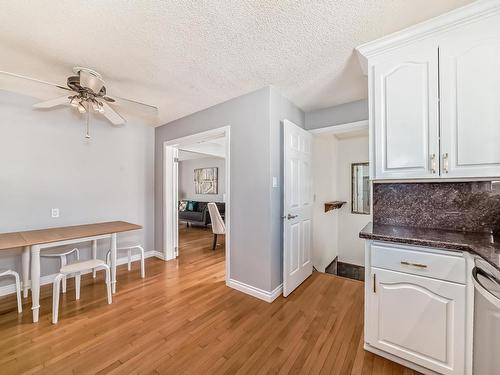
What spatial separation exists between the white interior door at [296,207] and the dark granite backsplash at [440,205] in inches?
34.5

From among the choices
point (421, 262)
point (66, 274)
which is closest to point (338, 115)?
point (421, 262)

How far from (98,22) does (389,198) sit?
265 centimetres

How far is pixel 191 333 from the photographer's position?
187 centimetres

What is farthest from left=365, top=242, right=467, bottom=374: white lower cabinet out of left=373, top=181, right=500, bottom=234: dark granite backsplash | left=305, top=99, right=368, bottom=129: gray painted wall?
Answer: left=305, top=99, right=368, bottom=129: gray painted wall

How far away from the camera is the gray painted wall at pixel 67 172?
8.36 feet

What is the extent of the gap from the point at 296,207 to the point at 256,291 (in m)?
1.10

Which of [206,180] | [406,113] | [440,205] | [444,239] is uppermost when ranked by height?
[406,113]

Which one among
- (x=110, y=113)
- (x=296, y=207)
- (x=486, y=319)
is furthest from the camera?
(x=296, y=207)

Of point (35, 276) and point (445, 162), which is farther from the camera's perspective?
point (35, 276)

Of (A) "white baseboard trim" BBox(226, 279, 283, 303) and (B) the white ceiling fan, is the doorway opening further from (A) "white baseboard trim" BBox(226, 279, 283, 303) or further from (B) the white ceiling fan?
(B) the white ceiling fan

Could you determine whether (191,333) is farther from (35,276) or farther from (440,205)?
(440,205)

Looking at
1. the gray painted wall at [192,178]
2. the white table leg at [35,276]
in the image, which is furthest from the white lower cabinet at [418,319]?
the gray painted wall at [192,178]

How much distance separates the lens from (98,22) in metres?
1.48

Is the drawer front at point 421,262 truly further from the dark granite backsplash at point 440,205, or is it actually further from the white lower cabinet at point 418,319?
the dark granite backsplash at point 440,205
